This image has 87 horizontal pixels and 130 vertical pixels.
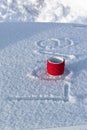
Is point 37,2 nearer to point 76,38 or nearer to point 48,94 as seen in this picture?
point 76,38

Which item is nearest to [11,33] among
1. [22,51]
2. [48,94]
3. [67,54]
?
[22,51]

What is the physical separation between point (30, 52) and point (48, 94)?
55 cm

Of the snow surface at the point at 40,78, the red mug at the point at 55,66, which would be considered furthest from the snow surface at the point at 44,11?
the red mug at the point at 55,66

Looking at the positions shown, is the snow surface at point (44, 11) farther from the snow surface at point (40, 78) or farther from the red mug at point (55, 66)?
the red mug at point (55, 66)

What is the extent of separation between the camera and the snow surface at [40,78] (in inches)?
66.0

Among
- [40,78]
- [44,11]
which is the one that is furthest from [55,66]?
[44,11]

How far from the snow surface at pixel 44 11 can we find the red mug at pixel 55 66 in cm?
269

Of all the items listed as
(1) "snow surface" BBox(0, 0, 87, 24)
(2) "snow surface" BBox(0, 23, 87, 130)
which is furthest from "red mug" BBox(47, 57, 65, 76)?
(1) "snow surface" BBox(0, 0, 87, 24)

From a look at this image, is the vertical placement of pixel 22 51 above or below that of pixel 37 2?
below

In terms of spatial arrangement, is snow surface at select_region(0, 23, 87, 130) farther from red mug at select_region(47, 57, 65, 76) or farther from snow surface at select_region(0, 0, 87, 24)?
snow surface at select_region(0, 0, 87, 24)

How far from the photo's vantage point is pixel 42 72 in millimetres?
2072

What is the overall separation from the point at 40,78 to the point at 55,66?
12 centimetres

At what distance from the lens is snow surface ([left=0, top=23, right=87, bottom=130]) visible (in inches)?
66.0

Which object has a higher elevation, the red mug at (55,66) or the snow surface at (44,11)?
the snow surface at (44,11)
